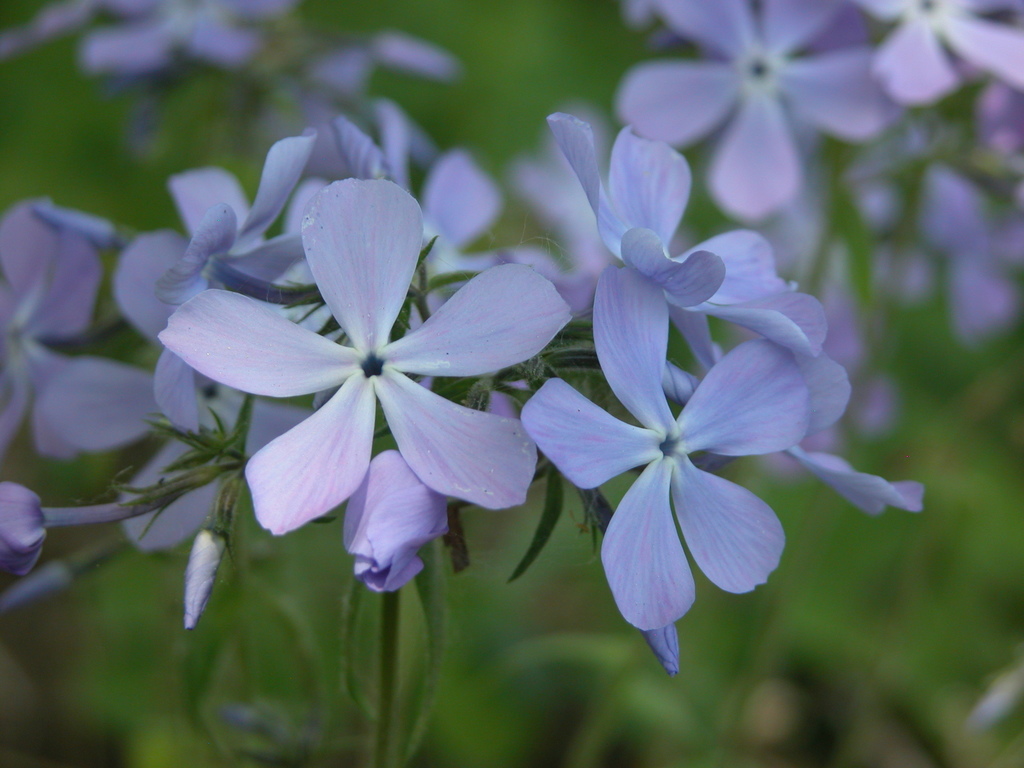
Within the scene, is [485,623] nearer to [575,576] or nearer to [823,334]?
[575,576]

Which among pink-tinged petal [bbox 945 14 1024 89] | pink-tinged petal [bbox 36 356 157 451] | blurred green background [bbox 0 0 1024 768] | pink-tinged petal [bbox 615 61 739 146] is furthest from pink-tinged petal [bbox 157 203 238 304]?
pink-tinged petal [bbox 945 14 1024 89]

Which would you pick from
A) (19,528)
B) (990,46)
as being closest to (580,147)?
(19,528)

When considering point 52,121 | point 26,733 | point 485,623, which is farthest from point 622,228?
point 52,121

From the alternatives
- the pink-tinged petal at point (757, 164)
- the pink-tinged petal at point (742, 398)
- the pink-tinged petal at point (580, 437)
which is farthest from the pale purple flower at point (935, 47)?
the pink-tinged petal at point (580, 437)

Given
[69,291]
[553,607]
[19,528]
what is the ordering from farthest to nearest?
[553,607]
[69,291]
[19,528]

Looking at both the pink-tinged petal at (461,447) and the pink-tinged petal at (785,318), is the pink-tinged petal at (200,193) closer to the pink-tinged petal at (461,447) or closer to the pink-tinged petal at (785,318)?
the pink-tinged petal at (461,447)

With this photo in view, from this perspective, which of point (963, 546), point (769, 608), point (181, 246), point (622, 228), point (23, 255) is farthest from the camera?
point (963, 546)

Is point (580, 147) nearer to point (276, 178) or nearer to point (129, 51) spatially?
point (276, 178)
